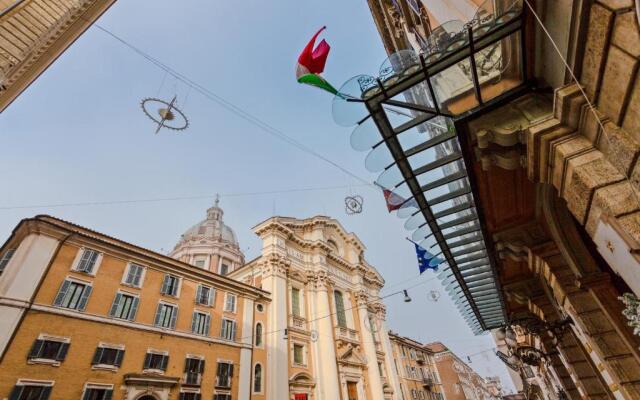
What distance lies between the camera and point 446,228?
20.9 feet

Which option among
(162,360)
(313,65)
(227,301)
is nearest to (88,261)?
(162,360)

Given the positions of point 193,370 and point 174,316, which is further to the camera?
point 174,316

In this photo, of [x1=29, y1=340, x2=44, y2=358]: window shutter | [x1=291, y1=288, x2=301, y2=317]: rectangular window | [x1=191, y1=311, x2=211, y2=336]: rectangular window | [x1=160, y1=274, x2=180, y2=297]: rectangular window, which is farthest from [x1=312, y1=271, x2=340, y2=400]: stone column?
[x1=29, y1=340, x2=44, y2=358]: window shutter

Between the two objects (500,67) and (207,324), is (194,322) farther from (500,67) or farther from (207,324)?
(500,67)

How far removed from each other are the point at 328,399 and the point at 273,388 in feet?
18.1

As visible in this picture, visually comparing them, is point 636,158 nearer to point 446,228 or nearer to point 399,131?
point 399,131

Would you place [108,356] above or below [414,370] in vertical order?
below

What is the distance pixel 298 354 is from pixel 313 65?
24123mm

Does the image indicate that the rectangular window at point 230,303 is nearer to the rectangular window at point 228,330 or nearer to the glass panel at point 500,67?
the rectangular window at point 228,330

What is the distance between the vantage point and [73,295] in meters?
14.7

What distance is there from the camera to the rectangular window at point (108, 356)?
555 inches

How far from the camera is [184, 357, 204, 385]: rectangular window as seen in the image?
1661 centimetres

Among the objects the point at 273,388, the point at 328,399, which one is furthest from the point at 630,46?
the point at 328,399

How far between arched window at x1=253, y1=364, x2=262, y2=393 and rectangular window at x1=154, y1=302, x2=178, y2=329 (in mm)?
6624
